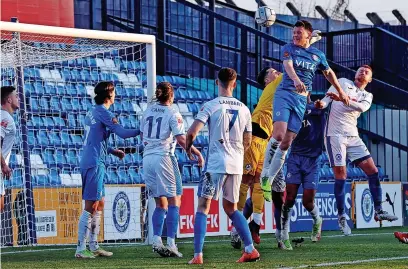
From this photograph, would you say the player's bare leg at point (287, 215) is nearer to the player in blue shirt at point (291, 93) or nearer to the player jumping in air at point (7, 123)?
the player in blue shirt at point (291, 93)

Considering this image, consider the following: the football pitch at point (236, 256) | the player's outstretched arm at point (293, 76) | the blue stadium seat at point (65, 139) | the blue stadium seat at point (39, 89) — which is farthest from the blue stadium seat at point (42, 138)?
the player's outstretched arm at point (293, 76)

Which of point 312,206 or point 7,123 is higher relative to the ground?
point 7,123

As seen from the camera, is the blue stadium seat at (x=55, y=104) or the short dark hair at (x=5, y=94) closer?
the short dark hair at (x=5, y=94)

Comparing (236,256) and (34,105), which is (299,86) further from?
(34,105)

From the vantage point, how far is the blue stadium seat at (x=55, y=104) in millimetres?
18212

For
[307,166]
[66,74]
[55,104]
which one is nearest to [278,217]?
[307,166]

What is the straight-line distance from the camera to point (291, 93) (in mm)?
12109

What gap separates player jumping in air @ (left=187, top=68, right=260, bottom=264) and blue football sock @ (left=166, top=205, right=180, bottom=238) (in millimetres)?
1220

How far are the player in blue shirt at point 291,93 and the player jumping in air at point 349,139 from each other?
7.57 ft

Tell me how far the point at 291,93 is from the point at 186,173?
8.42 metres

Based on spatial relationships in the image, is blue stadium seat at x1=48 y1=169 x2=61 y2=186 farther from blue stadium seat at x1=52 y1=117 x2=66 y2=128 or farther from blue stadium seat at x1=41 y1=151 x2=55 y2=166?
blue stadium seat at x1=52 y1=117 x2=66 y2=128

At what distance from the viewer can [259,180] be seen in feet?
42.4

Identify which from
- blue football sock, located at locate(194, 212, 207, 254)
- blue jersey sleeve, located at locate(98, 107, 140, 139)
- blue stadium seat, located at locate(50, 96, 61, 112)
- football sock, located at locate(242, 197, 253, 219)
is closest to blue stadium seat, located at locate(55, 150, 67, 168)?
blue stadium seat, located at locate(50, 96, 61, 112)

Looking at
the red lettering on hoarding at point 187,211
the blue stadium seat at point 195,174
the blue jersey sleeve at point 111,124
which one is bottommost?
the red lettering on hoarding at point 187,211
